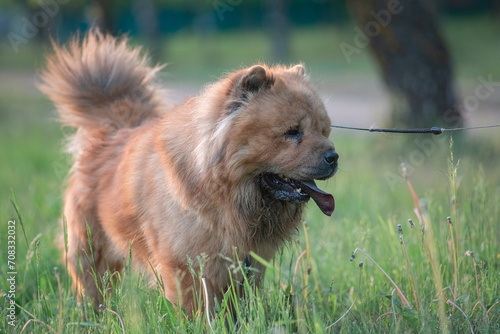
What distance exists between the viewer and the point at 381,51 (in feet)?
29.2

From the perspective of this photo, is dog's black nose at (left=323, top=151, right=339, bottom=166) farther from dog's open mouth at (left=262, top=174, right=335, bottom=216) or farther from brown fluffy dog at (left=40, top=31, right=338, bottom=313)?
dog's open mouth at (left=262, top=174, right=335, bottom=216)

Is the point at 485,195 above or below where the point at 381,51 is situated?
above

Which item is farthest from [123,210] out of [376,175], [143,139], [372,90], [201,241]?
[372,90]

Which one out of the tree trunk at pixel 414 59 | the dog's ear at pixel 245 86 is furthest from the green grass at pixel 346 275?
the tree trunk at pixel 414 59

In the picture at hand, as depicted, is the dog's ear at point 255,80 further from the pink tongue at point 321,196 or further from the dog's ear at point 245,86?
the pink tongue at point 321,196

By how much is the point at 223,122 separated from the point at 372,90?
53.7 ft

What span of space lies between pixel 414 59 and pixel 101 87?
5.36 metres

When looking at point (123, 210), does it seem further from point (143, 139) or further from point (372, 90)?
point (372, 90)

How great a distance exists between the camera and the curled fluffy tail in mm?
4918

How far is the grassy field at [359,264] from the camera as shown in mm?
A: 3160

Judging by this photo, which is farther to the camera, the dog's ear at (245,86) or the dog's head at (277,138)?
the dog's ear at (245,86)
